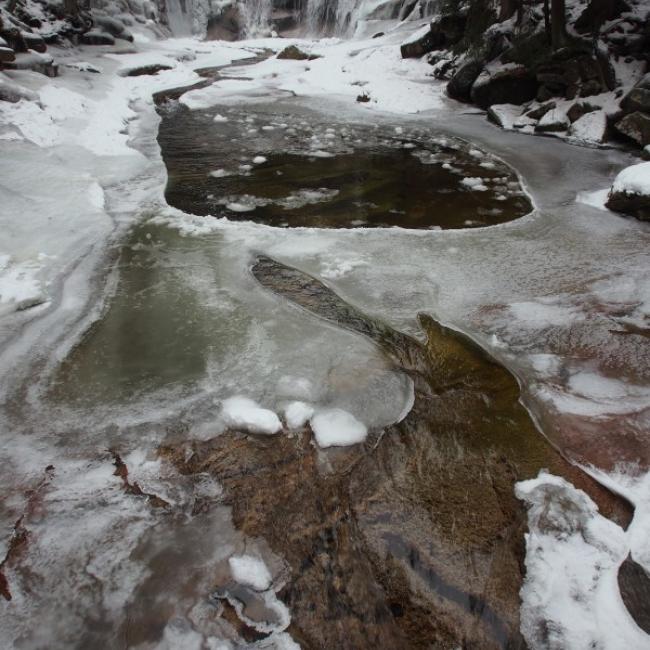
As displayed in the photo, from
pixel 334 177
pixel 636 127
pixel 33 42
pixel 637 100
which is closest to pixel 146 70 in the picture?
pixel 33 42

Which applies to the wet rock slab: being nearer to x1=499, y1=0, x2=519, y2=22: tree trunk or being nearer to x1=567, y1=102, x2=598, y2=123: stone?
x1=567, y1=102, x2=598, y2=123: stone

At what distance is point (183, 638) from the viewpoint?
1523 millimetres

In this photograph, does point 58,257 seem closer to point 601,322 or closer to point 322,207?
point 322,207

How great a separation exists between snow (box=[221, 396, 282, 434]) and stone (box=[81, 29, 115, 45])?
20.6 m

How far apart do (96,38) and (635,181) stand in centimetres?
2006

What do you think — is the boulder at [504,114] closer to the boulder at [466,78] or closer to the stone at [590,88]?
the stone at [590,88]

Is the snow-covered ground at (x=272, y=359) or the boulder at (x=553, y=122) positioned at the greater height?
the boulder at (x=553, y=122)

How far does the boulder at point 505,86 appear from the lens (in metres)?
9.22

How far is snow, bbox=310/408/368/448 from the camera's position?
228 cm

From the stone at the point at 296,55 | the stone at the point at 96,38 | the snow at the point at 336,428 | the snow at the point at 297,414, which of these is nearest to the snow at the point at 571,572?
the snow at the point at 336,428

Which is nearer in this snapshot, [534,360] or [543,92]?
[534,360]

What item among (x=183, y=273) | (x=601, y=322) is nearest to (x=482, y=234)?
(x=601, y=322)

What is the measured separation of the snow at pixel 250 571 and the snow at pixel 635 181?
5038 millimetres

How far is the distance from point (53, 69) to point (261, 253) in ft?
32.5
